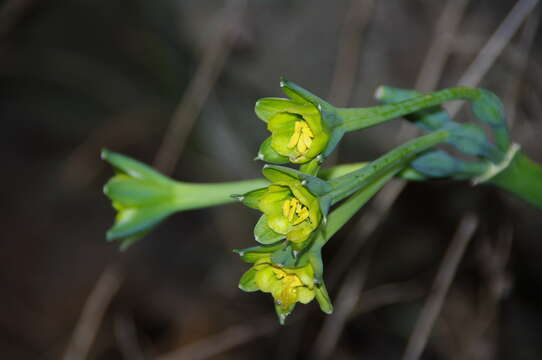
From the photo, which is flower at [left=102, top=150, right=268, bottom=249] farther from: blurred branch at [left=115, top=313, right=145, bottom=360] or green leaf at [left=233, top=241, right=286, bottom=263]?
blurred branch at [left=115, top=313, right=145, bottom=360]

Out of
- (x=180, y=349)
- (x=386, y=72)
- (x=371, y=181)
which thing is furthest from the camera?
(x=180, y=349)

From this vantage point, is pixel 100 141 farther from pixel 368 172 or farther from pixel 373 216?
pixel 368 172

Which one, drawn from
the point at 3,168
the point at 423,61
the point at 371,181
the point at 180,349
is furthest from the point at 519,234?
the point at 3,168

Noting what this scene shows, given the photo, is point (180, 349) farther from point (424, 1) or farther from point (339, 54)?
point (424, 1)

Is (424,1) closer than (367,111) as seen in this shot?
No

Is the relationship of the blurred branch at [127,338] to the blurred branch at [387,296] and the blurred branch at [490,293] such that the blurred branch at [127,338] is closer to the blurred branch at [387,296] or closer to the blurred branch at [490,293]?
the blurred branch at [387,296]

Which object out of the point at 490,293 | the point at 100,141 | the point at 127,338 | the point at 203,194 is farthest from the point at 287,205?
the point at 100,141

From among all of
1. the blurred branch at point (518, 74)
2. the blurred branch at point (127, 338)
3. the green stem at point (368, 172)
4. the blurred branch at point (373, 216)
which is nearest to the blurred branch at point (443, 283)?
the blurred branch at point (373, 216)
